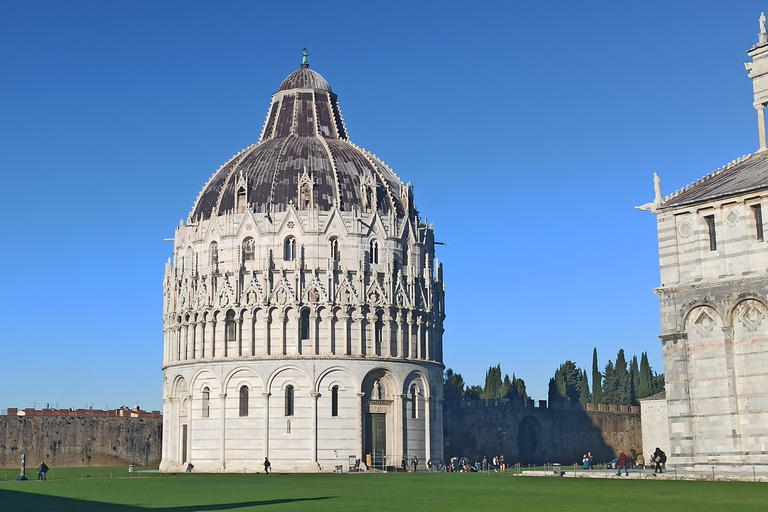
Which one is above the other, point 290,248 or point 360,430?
point 290,248

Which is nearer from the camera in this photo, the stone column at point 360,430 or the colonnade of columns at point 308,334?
the stone column at point 360,430

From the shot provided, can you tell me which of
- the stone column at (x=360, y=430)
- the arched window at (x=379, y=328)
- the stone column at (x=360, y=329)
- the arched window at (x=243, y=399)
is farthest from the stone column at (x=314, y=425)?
the arched window at (x=379, y=328)

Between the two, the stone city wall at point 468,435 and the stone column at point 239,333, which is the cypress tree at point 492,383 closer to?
the stone city wall at point 468,435

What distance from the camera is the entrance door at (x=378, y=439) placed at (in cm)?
7431

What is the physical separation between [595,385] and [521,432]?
22.4 meters

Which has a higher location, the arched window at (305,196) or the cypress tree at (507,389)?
the arched window at (305,196)

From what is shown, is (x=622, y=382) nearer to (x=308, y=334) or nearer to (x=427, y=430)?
(x=427, y=430)

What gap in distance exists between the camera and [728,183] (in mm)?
48375

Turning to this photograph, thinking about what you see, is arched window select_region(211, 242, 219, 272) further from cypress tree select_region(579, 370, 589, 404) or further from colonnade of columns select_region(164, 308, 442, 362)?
cypress tree select_region(579, 370, 589, 404)

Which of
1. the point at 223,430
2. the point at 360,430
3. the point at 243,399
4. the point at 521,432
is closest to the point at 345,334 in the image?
the point at 360,430

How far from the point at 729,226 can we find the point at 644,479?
11.7 meters

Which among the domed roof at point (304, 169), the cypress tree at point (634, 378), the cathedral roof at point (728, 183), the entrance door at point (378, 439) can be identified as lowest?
the entrance door at point (378, 439)

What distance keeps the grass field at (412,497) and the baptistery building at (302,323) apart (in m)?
27.7

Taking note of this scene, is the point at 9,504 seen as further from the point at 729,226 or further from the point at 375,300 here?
the point at 375,300
